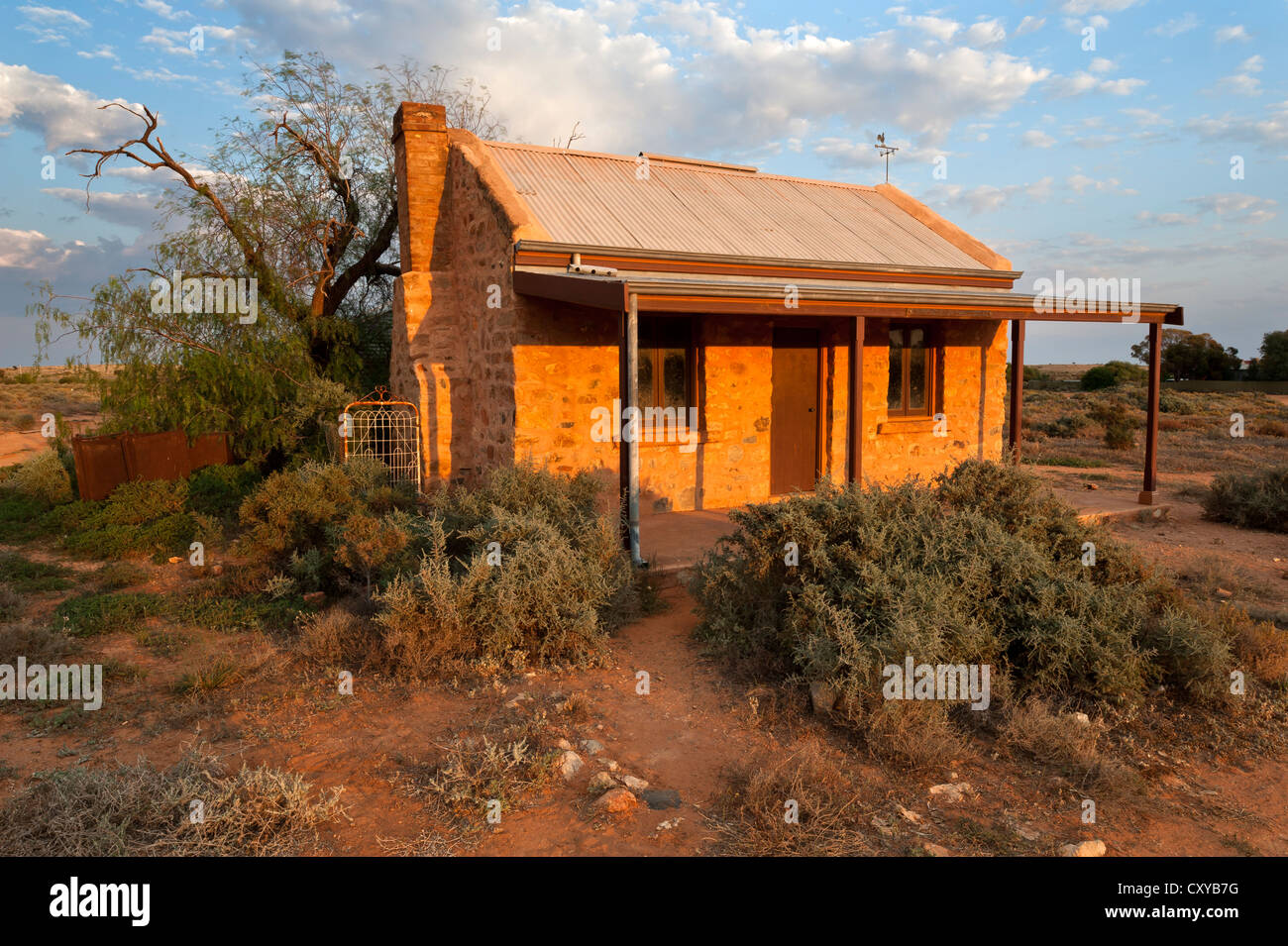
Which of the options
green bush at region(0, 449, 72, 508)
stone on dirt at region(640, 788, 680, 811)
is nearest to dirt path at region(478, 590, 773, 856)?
stone on dirt at region(640, 788, 680, 811)

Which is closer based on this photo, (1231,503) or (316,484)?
(316,484)

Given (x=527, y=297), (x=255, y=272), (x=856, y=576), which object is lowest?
(x=856, y=576)

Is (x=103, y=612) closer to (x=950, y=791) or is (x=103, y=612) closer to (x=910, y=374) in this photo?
(x=950, y=791)

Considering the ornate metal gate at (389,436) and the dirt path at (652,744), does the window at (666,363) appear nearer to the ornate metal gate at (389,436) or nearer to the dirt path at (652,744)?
the ornate metal gate at (389,436)

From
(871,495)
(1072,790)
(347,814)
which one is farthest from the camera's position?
(871,495)

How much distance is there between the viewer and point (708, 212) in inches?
413

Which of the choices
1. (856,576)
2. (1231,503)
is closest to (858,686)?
(856,576)

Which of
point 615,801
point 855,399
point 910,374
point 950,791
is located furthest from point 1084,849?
point 910,374

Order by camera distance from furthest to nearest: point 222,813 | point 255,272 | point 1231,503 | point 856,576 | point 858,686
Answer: point 255,272, point 1231,503, point 856,576, point 858,686, point 222,813

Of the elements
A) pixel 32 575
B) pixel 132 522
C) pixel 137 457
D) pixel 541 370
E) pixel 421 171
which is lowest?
pixel 32 575

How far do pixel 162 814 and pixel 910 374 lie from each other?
32.2 feet
